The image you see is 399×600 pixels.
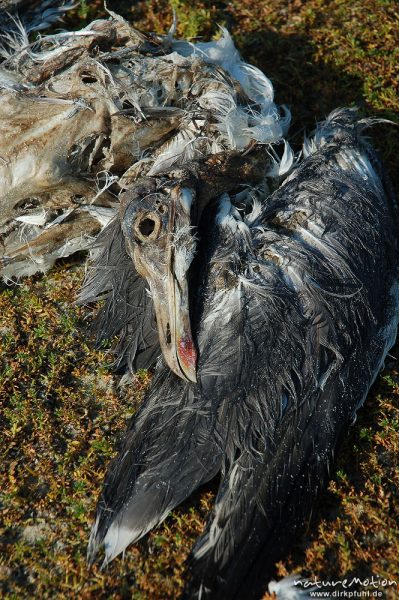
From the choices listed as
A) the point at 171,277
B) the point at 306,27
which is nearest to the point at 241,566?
the point at 171,277

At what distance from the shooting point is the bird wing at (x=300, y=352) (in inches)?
124

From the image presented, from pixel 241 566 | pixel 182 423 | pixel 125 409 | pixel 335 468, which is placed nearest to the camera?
pixel 241 566

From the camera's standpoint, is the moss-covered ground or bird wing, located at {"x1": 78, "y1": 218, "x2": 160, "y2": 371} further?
bird wing, located at {"x1": 78, "y1": 218, "x2": 160, "y2": 371}

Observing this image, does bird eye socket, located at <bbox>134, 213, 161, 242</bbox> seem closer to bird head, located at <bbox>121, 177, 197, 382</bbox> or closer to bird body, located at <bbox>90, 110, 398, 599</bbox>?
bird head, located at <bbox>121, 177, 197, 382</bbox>

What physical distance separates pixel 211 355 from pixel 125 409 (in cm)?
68

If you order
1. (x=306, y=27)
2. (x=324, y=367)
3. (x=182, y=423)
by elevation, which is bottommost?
(x=182, y=423)

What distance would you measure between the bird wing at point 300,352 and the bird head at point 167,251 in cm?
30

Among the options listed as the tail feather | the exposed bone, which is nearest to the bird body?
the tail feather

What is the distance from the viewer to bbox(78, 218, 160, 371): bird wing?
3805 mm

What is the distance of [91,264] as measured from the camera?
415cm

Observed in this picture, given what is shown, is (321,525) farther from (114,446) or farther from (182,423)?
(114,446)

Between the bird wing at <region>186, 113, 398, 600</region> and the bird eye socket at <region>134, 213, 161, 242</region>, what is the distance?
47 cm

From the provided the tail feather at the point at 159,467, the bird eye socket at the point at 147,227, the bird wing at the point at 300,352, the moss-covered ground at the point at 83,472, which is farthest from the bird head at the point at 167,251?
the moss-covered ground at the point at 83,472

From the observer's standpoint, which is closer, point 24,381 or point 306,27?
point 24,381
